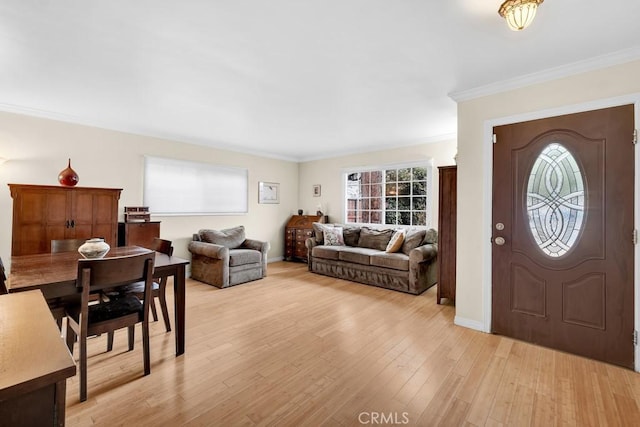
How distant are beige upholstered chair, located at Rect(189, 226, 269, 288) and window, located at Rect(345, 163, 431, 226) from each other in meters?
2.12

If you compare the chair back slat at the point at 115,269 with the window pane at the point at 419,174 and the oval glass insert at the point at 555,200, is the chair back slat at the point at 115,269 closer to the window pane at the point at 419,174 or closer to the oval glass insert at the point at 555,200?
the oval glass insert at the point at 555,200

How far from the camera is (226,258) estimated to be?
4.23m

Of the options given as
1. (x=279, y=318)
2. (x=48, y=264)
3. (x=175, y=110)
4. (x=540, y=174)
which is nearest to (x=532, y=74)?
(x=540, y=174)

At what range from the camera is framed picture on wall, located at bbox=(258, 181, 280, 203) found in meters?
6.15

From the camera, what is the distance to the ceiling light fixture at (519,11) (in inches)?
63.0

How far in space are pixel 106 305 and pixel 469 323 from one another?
3189mm

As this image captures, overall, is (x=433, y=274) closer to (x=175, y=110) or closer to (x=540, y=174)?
(x=540, y=174)

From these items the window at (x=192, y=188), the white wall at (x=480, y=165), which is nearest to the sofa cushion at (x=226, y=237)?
the window at (x=192, y=188)

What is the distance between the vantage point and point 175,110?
357 cm

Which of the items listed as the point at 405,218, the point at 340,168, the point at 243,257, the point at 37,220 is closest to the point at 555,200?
the point at 405,218

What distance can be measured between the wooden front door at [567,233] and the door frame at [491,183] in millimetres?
30

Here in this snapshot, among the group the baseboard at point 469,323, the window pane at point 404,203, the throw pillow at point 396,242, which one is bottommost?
the baseboard at point 469,323

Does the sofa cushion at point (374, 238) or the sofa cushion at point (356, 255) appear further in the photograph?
the sofa cushion at point (374, 238)

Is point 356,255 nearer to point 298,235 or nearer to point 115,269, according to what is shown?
point 298,235
